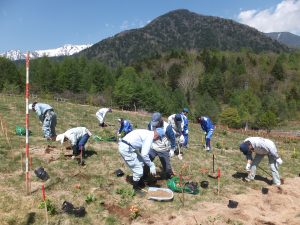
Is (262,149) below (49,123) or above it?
below

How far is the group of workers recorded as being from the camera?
1111cm

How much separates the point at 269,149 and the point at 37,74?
8873 cm

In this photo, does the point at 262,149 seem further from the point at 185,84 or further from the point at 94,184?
the point at 185,84

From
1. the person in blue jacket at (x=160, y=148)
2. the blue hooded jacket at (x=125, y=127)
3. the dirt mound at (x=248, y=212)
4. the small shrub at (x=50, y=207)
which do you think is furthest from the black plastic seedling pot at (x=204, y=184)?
the blue hooded jacket at (x=125, y=127)

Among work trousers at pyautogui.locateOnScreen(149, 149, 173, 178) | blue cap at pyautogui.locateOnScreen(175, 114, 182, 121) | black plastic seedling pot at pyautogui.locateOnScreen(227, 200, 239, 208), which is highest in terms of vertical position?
blue cap at pyautogui.locateOnScreen(175, 114, 182, 121)

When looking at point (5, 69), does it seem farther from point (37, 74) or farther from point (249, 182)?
point (249, 182)

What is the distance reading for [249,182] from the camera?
45.3 feet

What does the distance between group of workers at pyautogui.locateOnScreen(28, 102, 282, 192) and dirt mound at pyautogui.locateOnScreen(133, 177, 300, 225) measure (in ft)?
4.55

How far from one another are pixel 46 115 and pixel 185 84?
3997 inches

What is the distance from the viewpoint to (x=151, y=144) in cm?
1109

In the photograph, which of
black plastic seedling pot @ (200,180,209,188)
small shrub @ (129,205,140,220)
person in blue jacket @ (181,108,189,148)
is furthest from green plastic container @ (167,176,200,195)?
person in blue jacket @ (181,108,189,148)

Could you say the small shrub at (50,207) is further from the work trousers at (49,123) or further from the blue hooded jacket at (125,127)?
the blue hooded jacket at (125,127)

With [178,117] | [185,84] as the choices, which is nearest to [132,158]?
[178,117]

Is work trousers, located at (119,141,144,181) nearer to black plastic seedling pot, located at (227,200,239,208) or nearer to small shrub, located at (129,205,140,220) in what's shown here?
small shrub, located at (129,205,140,220)
